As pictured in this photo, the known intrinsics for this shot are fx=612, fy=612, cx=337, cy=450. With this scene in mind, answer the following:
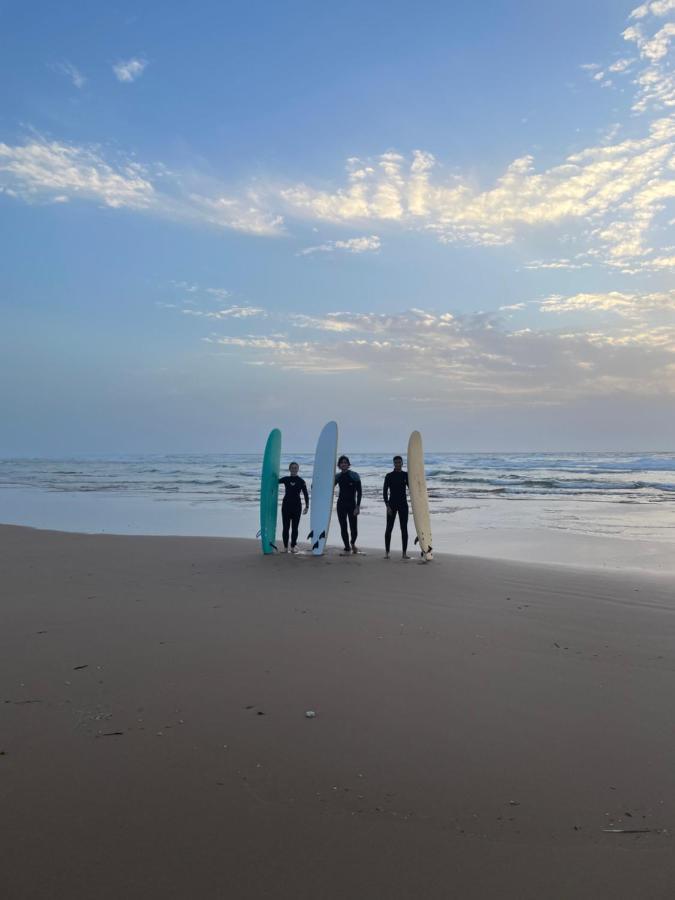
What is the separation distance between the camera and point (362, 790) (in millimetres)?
2320

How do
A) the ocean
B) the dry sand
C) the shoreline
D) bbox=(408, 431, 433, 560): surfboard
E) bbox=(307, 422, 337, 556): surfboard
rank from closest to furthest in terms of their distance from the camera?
1. the dry sand
2. the shoreline
3. bbox=(408, 431, 433, 560): surfboard
4. bbox=(307, 422, 337, 556): surfboard
5. the ocean

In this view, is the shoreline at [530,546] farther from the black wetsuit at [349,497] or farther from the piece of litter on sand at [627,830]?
the piece of litter on sand at [627,830]

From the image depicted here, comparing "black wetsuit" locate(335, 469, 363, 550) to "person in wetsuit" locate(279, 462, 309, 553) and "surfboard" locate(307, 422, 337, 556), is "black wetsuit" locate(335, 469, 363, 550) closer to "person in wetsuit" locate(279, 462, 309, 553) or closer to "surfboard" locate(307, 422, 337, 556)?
"surfboard" locate(307, 422, 337, 556)

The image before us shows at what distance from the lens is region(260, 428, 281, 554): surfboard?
845 cm

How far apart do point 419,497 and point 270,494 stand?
217cm

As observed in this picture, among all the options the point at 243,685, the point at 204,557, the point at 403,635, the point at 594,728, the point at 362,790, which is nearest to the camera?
the point at 362,790

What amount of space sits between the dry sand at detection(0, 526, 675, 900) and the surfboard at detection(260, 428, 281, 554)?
321cm

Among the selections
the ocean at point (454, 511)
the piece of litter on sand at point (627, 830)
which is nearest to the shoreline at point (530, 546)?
the ocean at point (454, 511)

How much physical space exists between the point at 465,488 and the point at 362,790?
20.7 m

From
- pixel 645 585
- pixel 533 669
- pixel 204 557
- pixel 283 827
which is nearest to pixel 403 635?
pixel 533 669

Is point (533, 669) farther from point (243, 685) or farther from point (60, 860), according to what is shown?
point (60, 860)

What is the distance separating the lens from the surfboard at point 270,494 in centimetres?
845

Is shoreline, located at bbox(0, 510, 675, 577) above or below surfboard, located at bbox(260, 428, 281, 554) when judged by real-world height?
below

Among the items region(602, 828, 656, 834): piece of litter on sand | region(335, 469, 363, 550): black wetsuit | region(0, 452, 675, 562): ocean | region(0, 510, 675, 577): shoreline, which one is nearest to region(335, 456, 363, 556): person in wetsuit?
region(335, 469, 363, 550): black wetsuit
